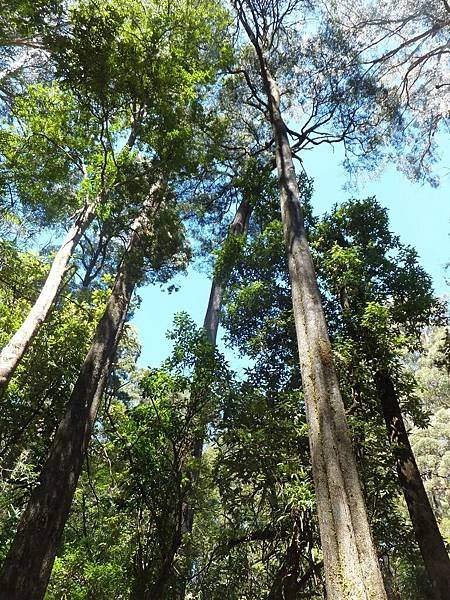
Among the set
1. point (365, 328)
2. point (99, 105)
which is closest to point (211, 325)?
point (365, 328)

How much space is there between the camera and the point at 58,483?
176 inches

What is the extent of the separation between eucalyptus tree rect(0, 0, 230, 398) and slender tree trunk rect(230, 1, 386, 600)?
10.4 ft

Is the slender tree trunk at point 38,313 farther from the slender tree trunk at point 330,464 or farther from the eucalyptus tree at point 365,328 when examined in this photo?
the slender tree trunk at point 330,464

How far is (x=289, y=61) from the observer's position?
39.4 ft

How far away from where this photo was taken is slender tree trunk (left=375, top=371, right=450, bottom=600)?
5.38m

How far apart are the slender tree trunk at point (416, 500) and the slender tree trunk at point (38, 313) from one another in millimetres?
5104

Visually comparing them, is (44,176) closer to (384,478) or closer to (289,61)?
(384,478)

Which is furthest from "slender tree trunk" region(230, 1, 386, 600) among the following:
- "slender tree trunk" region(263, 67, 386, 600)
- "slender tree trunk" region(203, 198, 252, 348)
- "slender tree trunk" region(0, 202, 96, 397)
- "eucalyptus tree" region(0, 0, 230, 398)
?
"slender tree trunk" region(0, 202, 96, 397)

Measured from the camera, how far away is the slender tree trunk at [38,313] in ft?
18.2

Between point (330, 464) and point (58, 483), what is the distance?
2812 mm

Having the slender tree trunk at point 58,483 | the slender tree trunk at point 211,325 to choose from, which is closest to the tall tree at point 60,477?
the slender tree trunk at point 58,483

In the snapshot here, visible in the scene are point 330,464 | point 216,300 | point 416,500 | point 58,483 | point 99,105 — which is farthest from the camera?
point 216,300

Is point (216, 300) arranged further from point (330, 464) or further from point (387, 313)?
point (330, 464)

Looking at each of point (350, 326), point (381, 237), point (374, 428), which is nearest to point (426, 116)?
point (381, 237)
